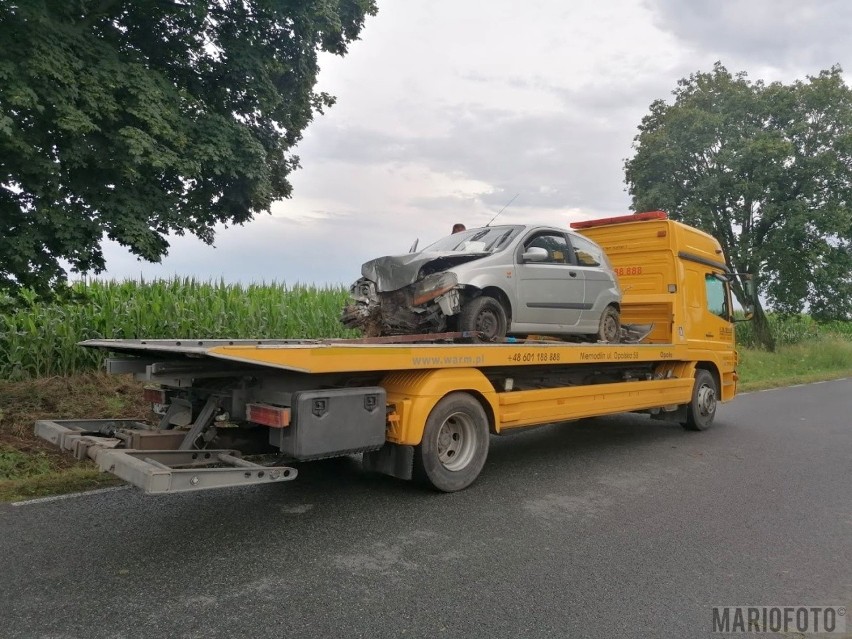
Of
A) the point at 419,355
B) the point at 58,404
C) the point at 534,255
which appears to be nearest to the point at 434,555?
the point at 419,355

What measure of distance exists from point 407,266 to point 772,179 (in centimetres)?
2074

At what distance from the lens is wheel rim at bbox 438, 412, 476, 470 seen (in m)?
5.71

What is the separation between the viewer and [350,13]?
8.18m

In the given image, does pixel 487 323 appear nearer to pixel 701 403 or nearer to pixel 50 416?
pixel 701 403

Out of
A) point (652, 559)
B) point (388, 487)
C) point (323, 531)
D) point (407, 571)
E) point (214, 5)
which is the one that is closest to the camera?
point (407, 571)

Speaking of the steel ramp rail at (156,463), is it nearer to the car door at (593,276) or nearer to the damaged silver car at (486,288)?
the damaged silver car at (486,288)

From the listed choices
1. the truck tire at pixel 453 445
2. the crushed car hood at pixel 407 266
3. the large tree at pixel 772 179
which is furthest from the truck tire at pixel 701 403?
the large tree at pixel 772 179

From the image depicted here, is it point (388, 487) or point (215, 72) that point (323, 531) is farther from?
point (215, 72)

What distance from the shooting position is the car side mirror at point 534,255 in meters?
7.07

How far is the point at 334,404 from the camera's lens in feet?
15.5

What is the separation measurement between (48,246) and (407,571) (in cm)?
488

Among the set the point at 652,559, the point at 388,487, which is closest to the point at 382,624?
the point at 652,559

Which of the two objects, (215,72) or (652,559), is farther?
(215,72)

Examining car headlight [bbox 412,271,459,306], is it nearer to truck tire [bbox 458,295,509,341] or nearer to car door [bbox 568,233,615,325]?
truck tire [bbox 458,295,509,341]
